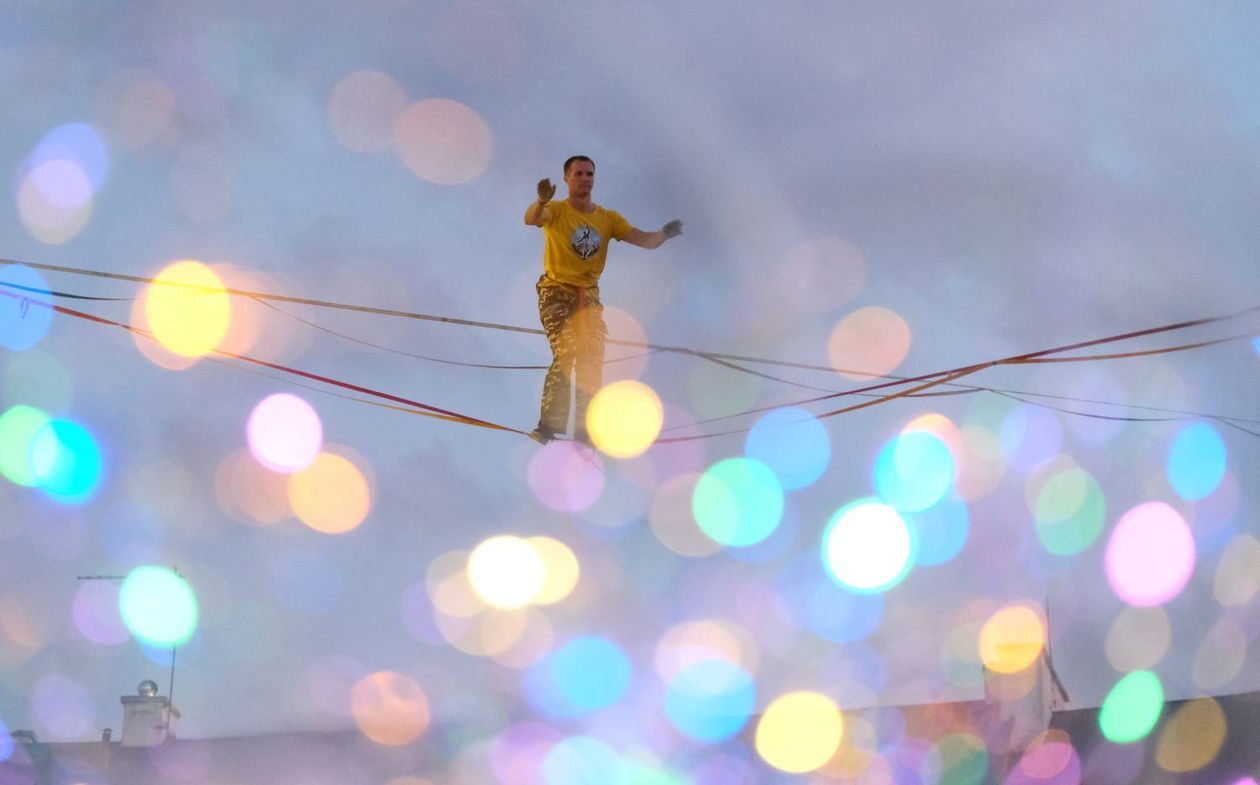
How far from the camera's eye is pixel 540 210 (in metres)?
9.78

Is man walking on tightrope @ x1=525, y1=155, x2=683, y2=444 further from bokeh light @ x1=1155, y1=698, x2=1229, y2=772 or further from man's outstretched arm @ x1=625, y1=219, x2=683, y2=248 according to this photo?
bokeh light @ x1=1155, y1=698, x2=1229, y2=772

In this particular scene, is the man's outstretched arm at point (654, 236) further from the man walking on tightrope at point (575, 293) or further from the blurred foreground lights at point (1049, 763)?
the blurred foreground lights at point (1049, 763)

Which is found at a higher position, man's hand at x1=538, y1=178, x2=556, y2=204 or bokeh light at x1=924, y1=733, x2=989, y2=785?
man's hand at x1=538, y1=178, x2=556, y2=204

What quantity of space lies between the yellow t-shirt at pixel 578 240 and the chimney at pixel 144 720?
12.9 meters

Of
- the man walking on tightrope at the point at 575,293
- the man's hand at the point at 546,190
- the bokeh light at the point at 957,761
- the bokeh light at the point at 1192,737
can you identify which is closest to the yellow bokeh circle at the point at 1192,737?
the bokeh light at the point at 1192,737

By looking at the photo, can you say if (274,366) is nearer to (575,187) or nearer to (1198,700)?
(575,187)

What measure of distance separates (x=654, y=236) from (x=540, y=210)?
2.55 feet

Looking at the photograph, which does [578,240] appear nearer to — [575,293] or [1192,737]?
[575,293]

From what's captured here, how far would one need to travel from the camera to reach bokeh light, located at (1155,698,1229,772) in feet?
50.4

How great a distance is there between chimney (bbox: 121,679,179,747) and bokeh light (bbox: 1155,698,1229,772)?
12508 millimetres

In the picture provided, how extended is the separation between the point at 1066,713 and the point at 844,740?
2.46 m

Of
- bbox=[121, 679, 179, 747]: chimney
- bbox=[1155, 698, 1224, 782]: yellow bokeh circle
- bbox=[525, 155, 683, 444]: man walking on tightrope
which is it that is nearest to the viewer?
bbox=[525, 155, 683, 444]: man walking on tightrope

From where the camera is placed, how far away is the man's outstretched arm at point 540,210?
9.24 metres

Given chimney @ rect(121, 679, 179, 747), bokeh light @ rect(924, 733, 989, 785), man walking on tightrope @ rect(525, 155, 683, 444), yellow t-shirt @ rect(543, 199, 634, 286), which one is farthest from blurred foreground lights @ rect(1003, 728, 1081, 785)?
chimney @ rect(121, 679, 179, 747)
